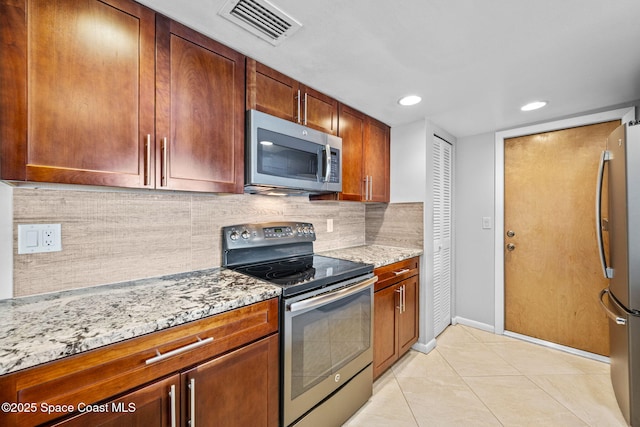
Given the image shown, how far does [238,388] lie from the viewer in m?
1.12

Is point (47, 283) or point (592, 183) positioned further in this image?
point (592, 183)

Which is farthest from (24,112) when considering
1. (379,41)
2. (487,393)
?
(487,393)

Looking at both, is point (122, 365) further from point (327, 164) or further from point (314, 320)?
point (327, 164)

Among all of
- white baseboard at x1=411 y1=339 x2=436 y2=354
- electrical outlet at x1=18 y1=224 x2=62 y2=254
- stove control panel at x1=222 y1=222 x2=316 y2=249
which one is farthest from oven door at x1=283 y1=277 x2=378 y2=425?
electrical outlet at x1=18 y1=224 x2=62 y2=254

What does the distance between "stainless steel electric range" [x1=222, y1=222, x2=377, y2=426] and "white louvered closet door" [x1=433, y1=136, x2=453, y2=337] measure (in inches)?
47.2

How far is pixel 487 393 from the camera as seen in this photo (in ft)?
6.25

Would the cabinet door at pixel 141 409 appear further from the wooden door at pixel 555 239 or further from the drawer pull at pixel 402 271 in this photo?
the wooden door at pixel 555 239

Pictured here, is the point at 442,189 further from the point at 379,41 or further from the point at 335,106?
the point at 379,41

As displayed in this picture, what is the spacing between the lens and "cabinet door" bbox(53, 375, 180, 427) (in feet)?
2.58

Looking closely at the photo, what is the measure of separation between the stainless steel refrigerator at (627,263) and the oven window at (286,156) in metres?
1.78

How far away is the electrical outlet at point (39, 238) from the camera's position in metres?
1.09

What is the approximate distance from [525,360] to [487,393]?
722mm

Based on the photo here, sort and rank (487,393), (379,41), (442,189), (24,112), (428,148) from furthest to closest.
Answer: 1. (442,189)
2. (428,148)
3. (487,393)
4. (379,41)
5. (24,112)

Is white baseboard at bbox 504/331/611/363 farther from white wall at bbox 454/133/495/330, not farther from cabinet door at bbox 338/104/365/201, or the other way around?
cabinet door at bbox 338/104/365/201
